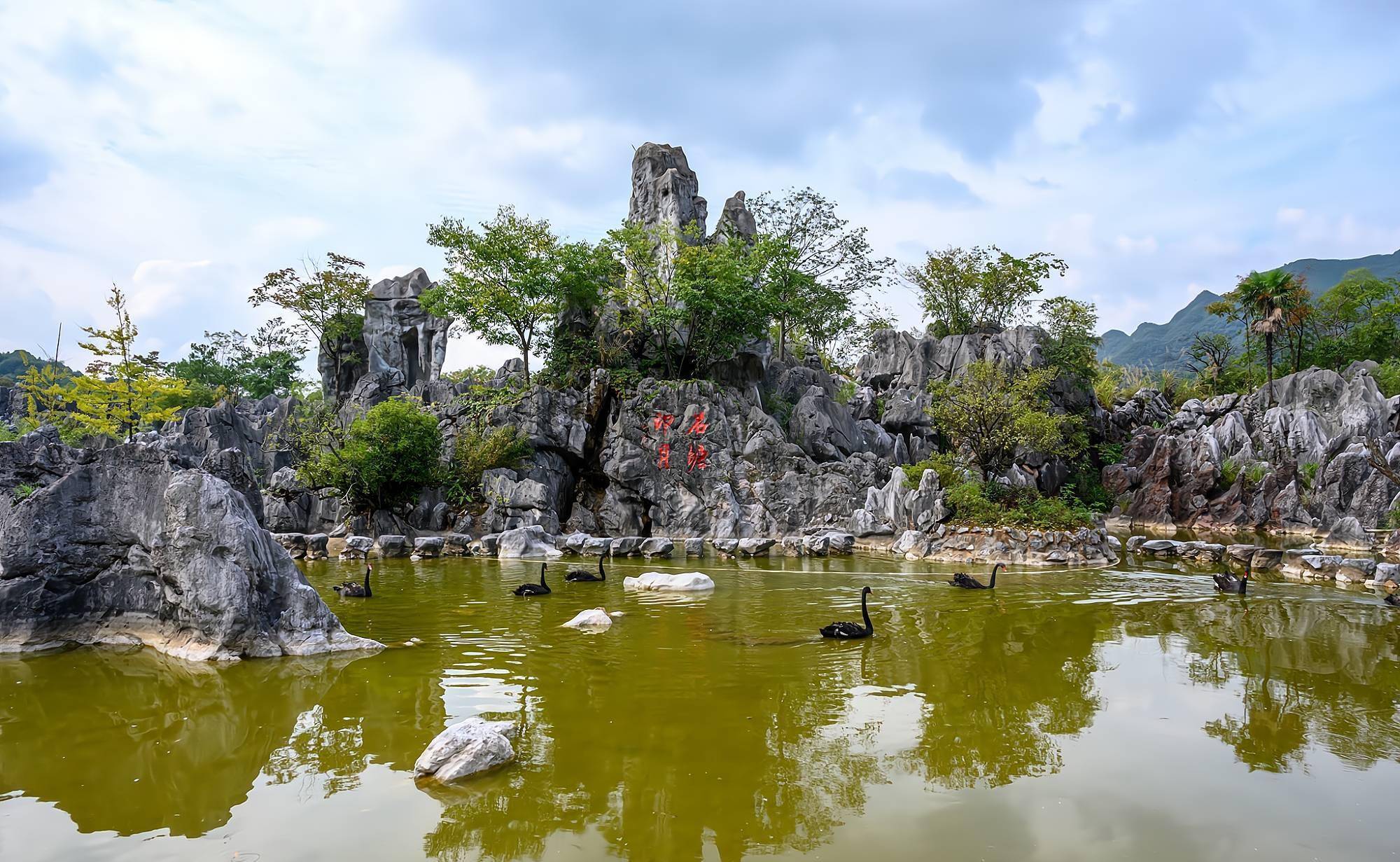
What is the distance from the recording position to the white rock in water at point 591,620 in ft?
39.8

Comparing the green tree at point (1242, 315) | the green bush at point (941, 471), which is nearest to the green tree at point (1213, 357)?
the green tree at point (1242, 315)

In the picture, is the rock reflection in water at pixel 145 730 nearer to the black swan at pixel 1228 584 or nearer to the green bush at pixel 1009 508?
the black swan at pixel 1228 584

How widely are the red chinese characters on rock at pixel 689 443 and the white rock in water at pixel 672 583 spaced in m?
13.5

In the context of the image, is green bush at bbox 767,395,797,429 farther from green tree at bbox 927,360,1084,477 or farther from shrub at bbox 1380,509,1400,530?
shrub at bbox 1380,509,1400,530

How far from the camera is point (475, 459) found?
29.2 metres

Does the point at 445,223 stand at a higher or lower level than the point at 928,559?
higher

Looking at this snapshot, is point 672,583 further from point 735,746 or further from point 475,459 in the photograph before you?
point 475,459

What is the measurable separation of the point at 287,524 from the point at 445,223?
15442 mm

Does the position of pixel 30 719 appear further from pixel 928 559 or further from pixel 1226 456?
pixel 1226 456

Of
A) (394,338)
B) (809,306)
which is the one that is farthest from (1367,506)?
(394,338)

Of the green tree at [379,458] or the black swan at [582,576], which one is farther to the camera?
the green tree at [379,458]

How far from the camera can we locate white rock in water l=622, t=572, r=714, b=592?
53.7 ft

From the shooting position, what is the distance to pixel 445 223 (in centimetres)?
3469

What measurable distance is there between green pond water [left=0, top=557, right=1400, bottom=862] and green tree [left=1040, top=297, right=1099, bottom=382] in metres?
28.4
